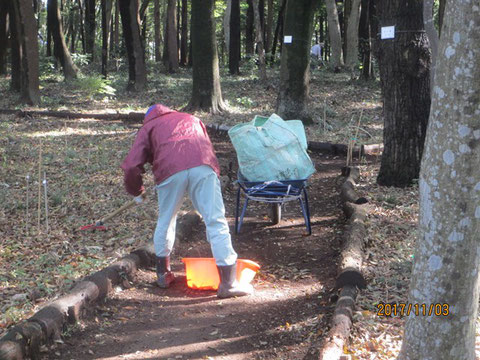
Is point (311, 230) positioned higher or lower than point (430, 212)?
lower

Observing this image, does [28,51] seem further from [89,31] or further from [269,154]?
[89,31]

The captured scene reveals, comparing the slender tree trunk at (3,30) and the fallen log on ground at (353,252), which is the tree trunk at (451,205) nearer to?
the fallen log on ground at (353,252)

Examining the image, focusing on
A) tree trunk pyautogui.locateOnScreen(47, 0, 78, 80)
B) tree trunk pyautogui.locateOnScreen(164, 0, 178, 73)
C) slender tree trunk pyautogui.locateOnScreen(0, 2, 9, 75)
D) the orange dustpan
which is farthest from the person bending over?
tree trunk pyautogui.locateOnScreen(164, 0, 178, 73)

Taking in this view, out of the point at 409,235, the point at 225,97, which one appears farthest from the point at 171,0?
the point at 409,235

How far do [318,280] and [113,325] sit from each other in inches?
80.3

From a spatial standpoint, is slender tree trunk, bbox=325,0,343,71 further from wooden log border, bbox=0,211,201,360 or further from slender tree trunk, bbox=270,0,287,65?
wooden log border, bbox=0,211,201,360

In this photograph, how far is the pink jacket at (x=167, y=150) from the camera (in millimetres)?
5195

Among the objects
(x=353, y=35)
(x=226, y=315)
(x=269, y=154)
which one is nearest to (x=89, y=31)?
(x=353, y=35)

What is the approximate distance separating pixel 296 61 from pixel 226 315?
921cm

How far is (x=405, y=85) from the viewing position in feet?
26.9

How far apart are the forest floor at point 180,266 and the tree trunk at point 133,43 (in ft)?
27.3

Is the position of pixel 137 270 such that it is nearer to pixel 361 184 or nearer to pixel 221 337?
pixel 221 337

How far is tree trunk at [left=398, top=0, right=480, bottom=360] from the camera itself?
289cm

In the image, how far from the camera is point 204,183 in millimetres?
5227
